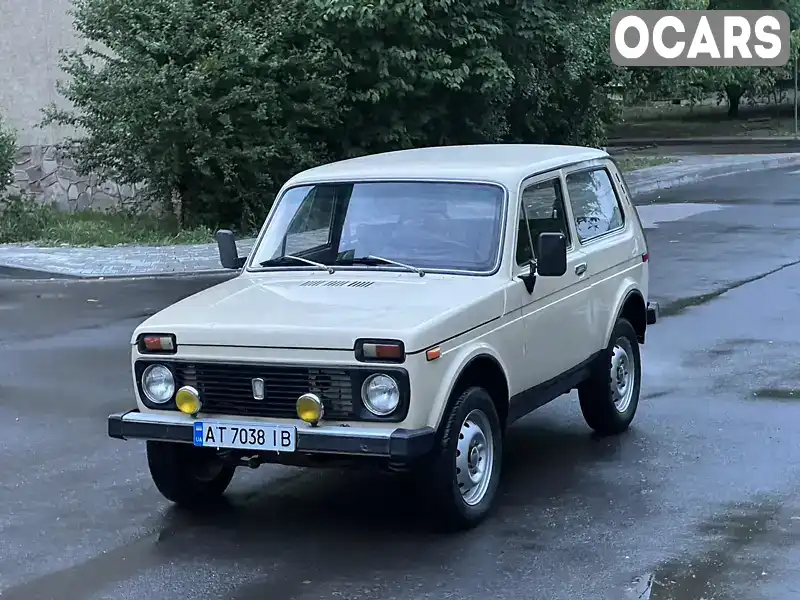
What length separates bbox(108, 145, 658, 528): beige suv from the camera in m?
5.63

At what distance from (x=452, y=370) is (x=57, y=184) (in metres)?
17.4

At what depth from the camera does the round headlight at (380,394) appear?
18.3 feet

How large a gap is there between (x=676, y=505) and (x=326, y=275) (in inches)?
84.2

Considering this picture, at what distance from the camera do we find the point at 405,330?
18.2 ft

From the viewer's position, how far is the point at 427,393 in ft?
18.5

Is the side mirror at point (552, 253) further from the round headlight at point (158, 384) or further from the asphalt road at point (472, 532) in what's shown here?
the round headlight at point (158, 384)

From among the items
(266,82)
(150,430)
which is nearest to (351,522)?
(150,430)

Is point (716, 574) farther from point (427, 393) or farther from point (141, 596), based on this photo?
point (141, 596)

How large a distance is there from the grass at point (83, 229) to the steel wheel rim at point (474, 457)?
1277 centimetres

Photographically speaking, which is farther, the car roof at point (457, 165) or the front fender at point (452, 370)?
the car roof at point (457, 165)

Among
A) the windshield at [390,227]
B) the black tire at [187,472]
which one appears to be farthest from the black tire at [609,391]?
the black tire at [187,472]

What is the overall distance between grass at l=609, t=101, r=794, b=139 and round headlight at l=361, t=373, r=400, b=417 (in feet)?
143

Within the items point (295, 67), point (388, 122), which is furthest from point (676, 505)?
point (388, 122)

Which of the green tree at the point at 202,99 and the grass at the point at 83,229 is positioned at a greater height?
the green tree at the point at 202,99
